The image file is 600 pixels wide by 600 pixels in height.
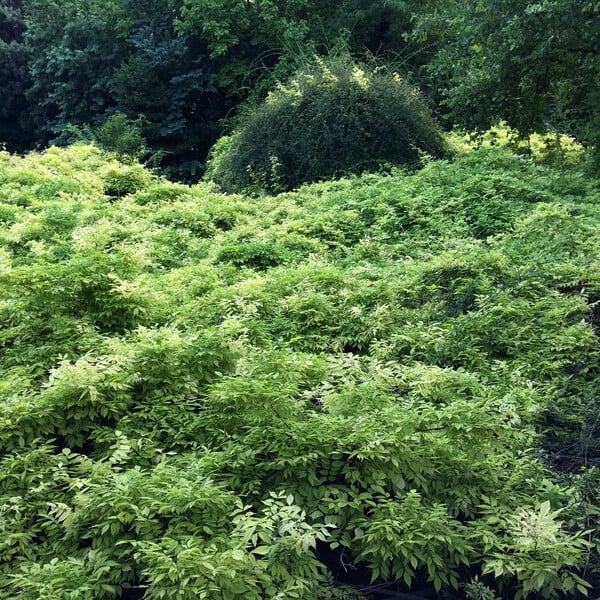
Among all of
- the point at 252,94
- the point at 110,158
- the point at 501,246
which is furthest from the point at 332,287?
the point at 252,94

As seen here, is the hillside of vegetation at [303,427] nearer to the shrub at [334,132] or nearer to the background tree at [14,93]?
the shrub at [334,132]

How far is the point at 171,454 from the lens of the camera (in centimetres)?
309

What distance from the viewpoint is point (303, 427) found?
3035mm

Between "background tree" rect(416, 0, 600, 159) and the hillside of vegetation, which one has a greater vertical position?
"background tree" rect(416, 0, 600, 159)

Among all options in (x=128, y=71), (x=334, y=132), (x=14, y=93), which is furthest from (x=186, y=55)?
(x=334, y=132)

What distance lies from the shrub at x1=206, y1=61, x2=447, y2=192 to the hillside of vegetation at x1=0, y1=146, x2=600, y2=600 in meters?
5.13

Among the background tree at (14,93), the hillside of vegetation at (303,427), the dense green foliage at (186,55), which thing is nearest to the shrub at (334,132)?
the dense green foliage at (186,55)

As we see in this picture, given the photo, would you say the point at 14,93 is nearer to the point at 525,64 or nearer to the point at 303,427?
the point at 525,64

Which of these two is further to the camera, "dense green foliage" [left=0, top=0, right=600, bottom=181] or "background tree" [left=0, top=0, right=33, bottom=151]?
"background tree" [left=0, top=0, right=33, bottom=151]

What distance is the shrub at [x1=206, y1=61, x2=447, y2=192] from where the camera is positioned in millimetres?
10703

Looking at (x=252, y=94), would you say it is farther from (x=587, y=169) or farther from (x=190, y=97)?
(x=587, y=169)

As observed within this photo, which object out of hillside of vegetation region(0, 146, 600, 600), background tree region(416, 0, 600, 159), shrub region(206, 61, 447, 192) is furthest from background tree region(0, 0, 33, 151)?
hillside of vegetation region(0, 146, 600, 600)

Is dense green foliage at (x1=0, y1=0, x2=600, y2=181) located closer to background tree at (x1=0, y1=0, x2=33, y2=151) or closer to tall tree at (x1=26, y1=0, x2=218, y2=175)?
tall tree at (x1=26, y1=0, x2=218, y2=175)

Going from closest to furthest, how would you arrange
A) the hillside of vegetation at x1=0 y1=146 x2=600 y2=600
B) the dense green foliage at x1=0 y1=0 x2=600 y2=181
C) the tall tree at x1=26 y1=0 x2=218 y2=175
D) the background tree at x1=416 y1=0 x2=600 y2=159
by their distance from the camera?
the hillside of vegetation at x1=0 y1=146 x2=600 y2=600 < the background tree at x1=416 y1=0 x2=600 y2=159 < the dense green foliage at x1=0 y1=0 x2=600 y2=181 < the tall tree at x1=26 y1=0 x2=218 y2=175
